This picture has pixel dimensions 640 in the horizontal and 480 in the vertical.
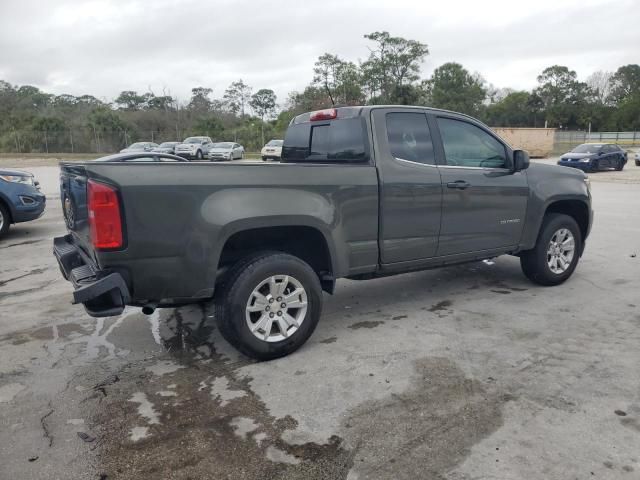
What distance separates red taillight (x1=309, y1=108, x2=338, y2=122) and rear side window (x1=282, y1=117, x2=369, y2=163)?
46 millimetres

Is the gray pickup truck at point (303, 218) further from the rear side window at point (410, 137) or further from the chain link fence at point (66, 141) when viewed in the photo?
the chain link fence at point (66, 141)

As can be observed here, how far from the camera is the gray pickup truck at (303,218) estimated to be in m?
3.23

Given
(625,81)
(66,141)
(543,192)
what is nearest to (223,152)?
(66,141)

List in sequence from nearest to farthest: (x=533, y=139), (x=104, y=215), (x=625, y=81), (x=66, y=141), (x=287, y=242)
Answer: (x=104, y=215), (x=287, y=242), (x=533, y=139), (x=66, y=141), (x=625, y=81)

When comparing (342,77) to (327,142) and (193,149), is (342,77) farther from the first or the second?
(327,142)

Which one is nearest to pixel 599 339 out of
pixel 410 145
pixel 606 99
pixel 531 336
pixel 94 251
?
pixel 531 336

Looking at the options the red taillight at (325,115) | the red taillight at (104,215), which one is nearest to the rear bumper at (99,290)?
the red taillight at (104,215)

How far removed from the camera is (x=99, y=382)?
350 cm

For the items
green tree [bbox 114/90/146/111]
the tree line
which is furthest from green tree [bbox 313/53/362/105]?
green tree [bbox 114/90/146/111]

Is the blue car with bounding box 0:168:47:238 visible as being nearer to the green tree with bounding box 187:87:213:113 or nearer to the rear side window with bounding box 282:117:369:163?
the rear side window with bounding box 282:117:369:163

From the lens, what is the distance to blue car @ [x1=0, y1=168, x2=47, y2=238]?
27.8 feet

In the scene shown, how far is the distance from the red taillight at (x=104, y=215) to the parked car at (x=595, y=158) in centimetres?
2554

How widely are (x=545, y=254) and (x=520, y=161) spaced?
1.11 m

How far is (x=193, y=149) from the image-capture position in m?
34.6
